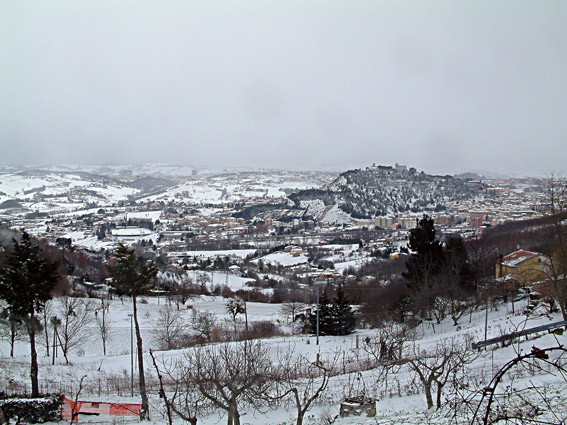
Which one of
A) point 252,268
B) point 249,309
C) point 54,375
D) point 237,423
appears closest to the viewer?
point 237,423

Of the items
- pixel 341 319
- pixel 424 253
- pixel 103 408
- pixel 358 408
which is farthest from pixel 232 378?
pixel 424 253

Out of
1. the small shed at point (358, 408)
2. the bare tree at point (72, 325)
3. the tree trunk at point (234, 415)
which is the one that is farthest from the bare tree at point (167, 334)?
the tree trunk at point (234, 415)

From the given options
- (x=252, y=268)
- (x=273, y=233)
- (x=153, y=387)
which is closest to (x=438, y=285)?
(x=153, y=387)

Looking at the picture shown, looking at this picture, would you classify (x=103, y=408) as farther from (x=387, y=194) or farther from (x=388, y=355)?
(x=387, y=194)

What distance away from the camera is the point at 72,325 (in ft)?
50.2

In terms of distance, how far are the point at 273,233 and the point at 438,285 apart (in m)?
52.2

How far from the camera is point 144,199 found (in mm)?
113812

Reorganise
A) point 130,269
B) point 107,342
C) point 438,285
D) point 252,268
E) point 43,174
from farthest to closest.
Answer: point 43,174 → point 252,268 → point 107,342 → point 438,285 → point 130,269

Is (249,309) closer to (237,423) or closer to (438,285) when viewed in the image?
(438,285)

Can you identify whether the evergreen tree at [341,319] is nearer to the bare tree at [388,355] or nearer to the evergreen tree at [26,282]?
the bare tree at [388,355]

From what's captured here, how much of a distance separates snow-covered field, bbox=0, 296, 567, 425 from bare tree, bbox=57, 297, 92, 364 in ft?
0.87

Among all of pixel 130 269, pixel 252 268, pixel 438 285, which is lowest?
pixel 252 268

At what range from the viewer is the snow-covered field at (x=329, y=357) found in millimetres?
5738

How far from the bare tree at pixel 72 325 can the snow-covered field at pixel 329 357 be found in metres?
0.27
